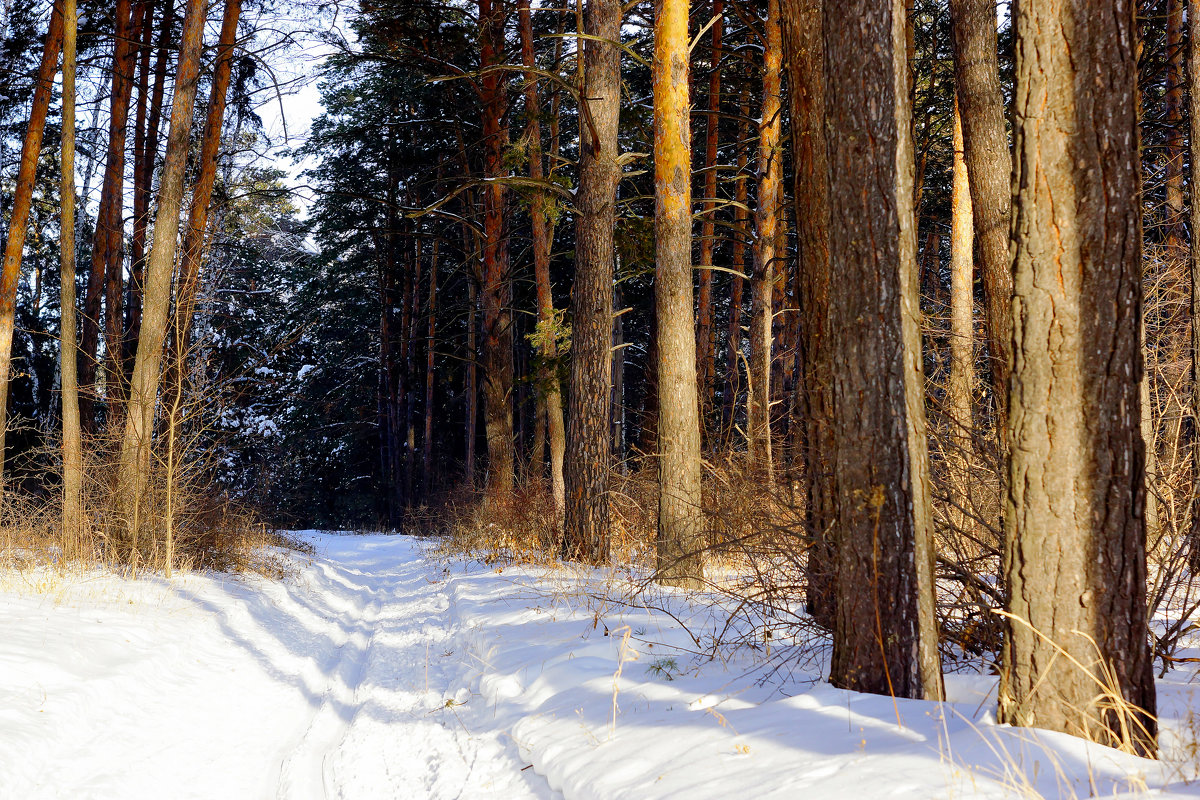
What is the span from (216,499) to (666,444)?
26.5ft

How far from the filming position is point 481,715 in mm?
5117

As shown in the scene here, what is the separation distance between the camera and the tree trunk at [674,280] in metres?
8.18

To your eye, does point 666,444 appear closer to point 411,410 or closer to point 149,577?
point 149,577

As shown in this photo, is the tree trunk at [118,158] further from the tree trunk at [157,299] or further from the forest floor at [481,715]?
the forest floor at [481,715]

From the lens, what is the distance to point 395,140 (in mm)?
26531

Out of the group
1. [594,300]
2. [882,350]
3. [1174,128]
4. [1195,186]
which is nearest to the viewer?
[882,350]

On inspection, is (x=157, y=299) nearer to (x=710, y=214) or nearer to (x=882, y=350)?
(x=882, y=350)

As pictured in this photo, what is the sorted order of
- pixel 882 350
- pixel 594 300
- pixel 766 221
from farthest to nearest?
pixel 766 221 < pixel 594 300 < pixel 882 350

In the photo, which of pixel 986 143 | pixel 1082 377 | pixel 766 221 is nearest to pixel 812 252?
pixel 1082 377

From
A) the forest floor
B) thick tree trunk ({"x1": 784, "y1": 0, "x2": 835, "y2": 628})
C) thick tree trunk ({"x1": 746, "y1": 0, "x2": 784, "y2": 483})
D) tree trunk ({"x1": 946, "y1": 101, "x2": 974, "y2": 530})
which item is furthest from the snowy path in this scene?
thick tree trunk ({"x1": 746, "y1": 0, "x2": 784, "y2": 483})

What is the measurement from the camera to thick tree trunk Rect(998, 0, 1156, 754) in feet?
9.38

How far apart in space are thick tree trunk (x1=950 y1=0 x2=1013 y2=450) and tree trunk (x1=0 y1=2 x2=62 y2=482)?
14.3 m

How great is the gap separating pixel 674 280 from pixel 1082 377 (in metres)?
5.72

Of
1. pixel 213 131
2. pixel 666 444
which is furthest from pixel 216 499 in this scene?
pixel 666 444
